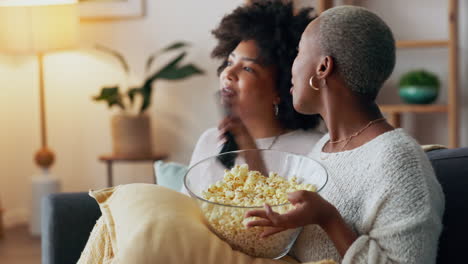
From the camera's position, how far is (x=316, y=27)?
1299 millimetres

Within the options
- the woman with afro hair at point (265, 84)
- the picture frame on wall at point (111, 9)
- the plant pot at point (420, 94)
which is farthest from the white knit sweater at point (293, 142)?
the picture frame on wall at point (111, 9)

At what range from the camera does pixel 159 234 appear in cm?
123

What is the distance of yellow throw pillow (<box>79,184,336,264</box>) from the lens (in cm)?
120

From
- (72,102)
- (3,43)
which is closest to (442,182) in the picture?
(3,43)

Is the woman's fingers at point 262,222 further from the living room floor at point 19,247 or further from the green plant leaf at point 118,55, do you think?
the green plant leaf at point 118,55

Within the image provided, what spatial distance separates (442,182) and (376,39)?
15.9 inches

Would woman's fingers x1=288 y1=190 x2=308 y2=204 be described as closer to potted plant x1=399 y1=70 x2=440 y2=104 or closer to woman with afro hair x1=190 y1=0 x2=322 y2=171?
woman with afro hair x1=190 y1=0 x2=322 y2=171

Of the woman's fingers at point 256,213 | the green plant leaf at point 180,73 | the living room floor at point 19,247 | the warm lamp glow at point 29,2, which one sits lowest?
the living room floor at point 19,247

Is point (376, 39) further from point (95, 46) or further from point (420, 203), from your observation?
point (95, 46)

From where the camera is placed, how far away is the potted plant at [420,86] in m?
3.41

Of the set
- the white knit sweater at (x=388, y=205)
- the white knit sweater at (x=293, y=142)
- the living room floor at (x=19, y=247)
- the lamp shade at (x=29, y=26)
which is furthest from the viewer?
the lamp shade at (x=29, y=26)

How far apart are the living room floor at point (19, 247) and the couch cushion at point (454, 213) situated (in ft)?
7.97

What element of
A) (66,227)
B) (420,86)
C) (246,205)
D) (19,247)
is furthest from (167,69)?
(246,205)

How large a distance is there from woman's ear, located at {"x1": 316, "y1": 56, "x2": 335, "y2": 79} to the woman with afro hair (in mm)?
418
